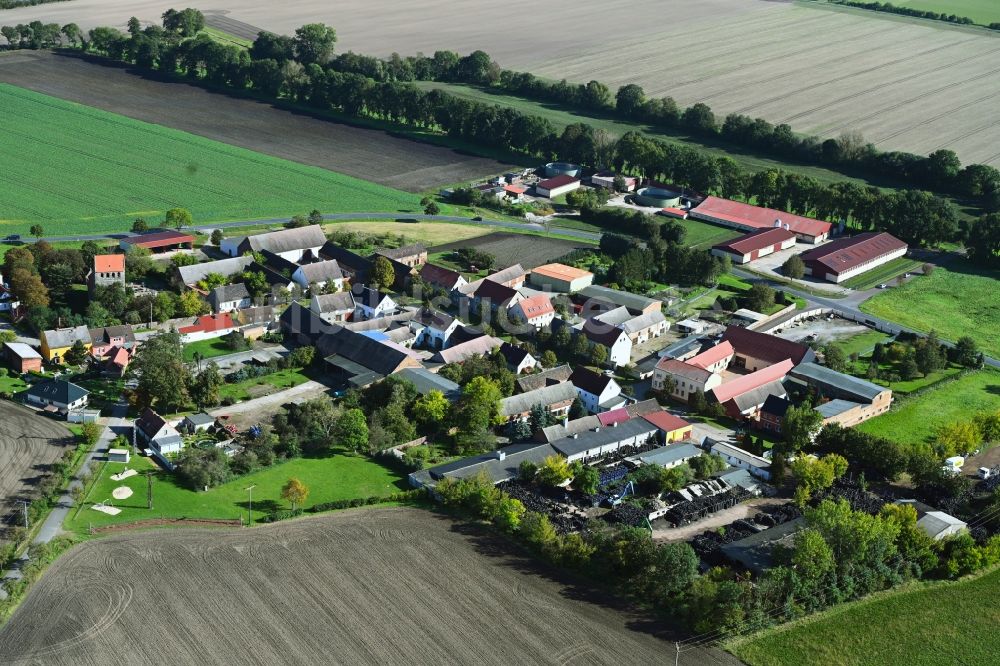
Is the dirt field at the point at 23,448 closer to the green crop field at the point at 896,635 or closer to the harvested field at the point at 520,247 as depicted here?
the green crop field at the point at 896,635

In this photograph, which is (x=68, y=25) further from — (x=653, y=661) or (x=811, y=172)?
(x=653, y=661)

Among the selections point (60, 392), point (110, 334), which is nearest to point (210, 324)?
point (110, 334)

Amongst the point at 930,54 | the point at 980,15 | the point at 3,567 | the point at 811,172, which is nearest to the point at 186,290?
the point at 3,567

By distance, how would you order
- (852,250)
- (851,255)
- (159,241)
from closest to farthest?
(159,241), (851,255), (852,250)

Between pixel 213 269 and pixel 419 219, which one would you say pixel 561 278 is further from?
pixel 213 269

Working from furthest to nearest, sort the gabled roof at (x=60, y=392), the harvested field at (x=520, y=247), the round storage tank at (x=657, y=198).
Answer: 1. the round storage tank at (x=657, y=198)
2. the harvested field at (x=520, y=247)
3. the gabled roof at (x=60, y=392)

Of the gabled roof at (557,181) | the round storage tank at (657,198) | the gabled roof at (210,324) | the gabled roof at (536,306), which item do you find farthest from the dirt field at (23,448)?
the round storage tank at (657,198)
